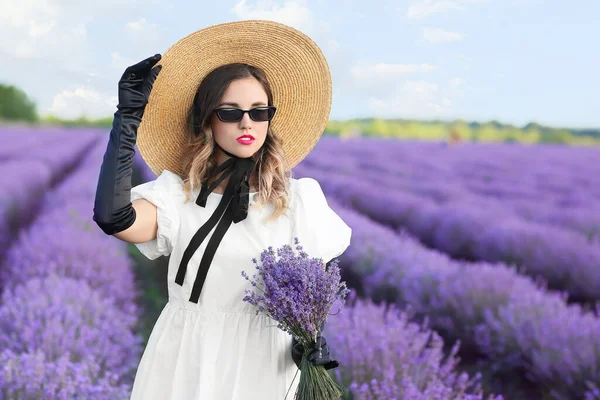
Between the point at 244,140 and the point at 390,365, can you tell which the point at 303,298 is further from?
the point at 390,365

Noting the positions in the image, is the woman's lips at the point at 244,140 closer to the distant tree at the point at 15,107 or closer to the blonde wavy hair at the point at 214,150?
the blonde wavy hair at the point at 214,150

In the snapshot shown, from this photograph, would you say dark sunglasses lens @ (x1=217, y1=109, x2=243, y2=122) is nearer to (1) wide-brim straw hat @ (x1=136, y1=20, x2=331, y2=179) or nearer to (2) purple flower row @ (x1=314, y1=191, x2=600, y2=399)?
(1) wide-brim straw hat @ (x1=136, y1=20, x2=331, y2=179)

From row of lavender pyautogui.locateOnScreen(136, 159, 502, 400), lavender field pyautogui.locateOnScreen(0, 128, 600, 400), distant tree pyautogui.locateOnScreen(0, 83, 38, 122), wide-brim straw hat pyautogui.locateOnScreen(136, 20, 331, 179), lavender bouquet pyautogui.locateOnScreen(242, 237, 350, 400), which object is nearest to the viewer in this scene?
lavender bouquet pyautogui.locateOnScreen(242, 237, 350, 400)

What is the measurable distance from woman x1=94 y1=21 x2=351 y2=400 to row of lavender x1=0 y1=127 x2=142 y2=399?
867 mm

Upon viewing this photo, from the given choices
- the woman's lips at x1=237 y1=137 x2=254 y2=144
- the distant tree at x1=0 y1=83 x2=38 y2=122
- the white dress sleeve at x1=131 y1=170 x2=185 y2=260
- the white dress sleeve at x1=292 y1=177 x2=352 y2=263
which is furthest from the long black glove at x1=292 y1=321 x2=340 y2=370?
the distant tree at x1=0 y1=83 x2=38 y2=122

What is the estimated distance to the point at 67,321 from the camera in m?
2.77

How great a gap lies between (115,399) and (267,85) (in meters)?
1.32

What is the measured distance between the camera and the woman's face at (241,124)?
159 cm

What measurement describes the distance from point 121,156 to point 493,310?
105 inches

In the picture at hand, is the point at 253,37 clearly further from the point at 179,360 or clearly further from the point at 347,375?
the point at 347,375

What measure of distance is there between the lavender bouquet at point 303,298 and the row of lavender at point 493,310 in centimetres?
161

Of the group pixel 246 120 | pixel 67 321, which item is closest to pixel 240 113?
pixel 246 120

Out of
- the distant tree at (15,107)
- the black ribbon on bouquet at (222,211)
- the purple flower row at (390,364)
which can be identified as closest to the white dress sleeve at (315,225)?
the black ribbon on bouquet at (222,211)

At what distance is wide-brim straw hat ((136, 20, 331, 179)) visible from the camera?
5.53 ft
